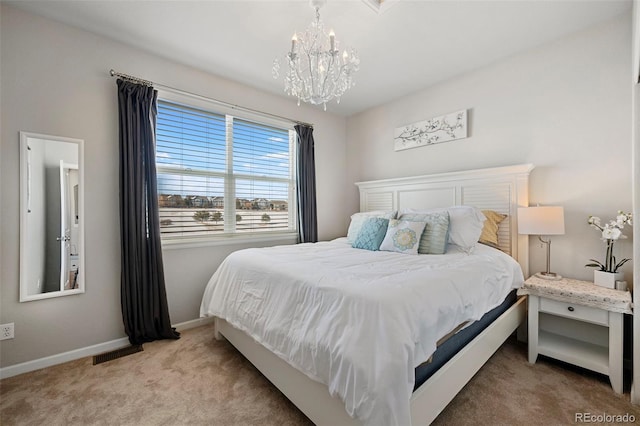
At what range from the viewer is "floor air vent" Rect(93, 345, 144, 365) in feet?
6.70

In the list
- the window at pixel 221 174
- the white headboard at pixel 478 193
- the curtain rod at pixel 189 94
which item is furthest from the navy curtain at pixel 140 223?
the white headboard at pixel 478 193

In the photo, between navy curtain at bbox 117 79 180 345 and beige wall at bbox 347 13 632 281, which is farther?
navy curtain at bbox 117 79 180 345

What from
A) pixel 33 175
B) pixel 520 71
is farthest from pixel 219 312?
pixel 520 71

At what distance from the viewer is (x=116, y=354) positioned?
212 cm

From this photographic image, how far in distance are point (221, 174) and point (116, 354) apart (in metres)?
1.87

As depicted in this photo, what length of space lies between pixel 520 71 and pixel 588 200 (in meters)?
1.32

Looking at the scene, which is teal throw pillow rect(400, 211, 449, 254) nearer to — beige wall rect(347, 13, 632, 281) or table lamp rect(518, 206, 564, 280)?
table lamp rect(518, 206, 564, 280)

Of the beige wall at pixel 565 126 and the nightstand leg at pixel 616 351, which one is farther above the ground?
the beige wall at pixel 565 126

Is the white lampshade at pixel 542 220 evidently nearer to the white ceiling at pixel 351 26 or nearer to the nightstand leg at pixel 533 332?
the nightstand leg at pixel 533 332

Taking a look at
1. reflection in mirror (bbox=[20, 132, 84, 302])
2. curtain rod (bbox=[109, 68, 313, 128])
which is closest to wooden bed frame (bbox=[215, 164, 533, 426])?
reflection in mirror (bbox=[20, 132, 84, 302])

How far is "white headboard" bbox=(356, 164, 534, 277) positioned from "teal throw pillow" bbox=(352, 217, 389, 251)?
0.81 meters

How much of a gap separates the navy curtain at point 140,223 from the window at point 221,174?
0.66 ft

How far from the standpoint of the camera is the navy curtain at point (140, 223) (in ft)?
7.30

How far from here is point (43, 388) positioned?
1.72m
